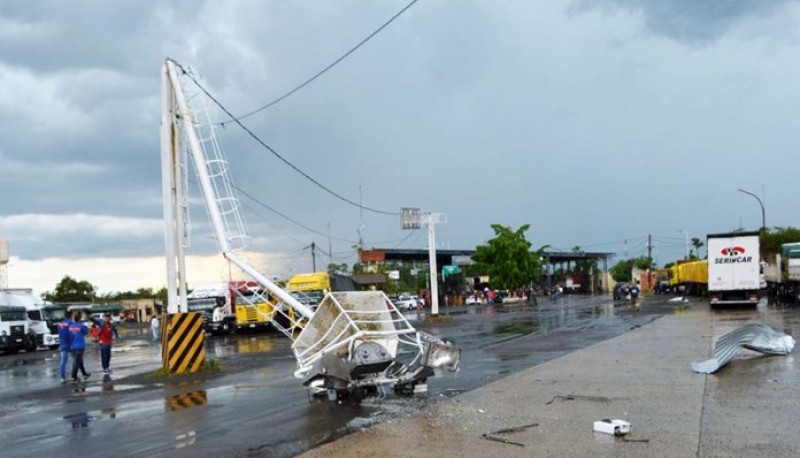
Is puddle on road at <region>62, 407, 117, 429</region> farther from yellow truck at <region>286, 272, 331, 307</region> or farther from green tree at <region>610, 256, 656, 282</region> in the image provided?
green tree at <region>610, 256, 656, 282</region>

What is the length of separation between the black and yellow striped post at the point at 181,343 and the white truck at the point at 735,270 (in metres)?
27.3

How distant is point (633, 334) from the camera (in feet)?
73.3

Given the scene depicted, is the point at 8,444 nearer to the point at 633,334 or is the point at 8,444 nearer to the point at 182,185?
the point at 182,185

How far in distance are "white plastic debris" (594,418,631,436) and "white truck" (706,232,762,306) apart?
31210 millimetres

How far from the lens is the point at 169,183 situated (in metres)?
19.1

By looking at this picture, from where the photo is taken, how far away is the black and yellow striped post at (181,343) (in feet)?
60.2

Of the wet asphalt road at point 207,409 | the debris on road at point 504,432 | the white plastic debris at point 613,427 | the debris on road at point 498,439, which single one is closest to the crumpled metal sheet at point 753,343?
the wet asphalt road at point 207,409

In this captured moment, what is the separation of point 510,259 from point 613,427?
70885 mm

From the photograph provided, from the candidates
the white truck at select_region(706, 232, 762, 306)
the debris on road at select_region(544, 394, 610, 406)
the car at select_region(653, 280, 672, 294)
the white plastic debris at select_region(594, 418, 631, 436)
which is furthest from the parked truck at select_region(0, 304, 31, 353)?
the car at select_region(653, 280, 672, 294)

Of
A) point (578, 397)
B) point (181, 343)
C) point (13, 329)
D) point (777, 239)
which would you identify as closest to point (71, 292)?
point (13, 329)

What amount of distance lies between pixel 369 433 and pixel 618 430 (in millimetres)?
2854

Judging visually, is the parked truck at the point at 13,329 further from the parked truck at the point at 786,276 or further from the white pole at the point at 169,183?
the parked truck at the point at 786,276

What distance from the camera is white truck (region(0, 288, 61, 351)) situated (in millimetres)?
38388

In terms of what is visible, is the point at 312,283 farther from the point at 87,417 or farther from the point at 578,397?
the point at 578,397
